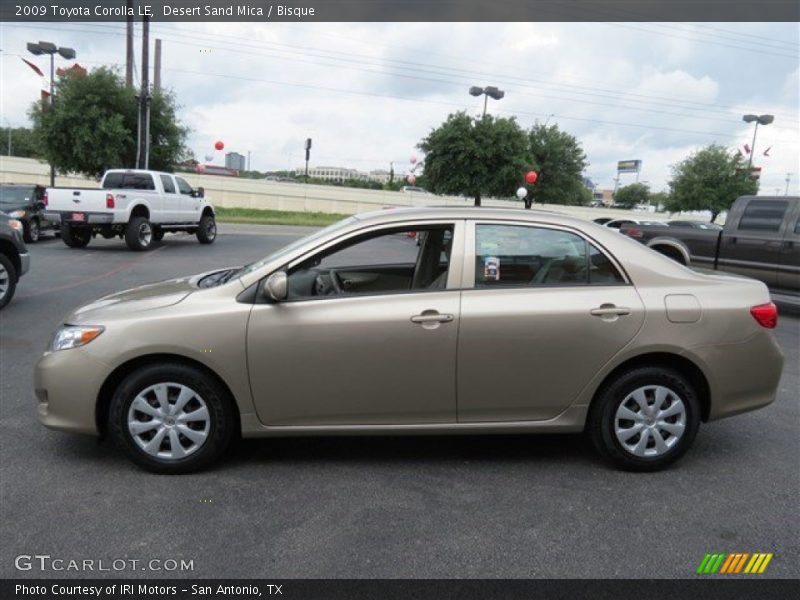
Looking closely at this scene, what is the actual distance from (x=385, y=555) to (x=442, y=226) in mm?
1930

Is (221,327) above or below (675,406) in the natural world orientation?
above

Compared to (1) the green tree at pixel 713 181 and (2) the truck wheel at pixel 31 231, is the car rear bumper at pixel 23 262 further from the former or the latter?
(1) the green tree at pixel 713 181

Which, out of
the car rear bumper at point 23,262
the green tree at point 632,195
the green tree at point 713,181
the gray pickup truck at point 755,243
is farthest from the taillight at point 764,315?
the green tree at point 632,195

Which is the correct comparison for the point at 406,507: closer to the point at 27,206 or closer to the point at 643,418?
the point at 643,418

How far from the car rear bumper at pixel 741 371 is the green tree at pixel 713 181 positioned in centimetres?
4004

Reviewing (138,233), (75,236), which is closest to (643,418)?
(138,233)

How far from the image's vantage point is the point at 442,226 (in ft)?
12.8

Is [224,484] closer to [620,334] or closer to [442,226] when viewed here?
[442,226]

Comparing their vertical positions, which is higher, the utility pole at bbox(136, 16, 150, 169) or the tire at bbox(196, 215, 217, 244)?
the utility pole at bbox(136, 16, 150, 169)

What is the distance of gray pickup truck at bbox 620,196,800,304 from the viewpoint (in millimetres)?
9680

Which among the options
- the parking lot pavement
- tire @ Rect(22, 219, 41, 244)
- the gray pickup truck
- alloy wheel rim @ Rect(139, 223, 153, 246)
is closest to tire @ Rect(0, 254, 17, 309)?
the parking lot pavement

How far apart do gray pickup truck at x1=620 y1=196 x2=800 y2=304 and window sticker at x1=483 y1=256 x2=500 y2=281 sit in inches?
303

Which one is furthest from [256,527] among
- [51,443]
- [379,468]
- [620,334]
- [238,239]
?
[238,239]
